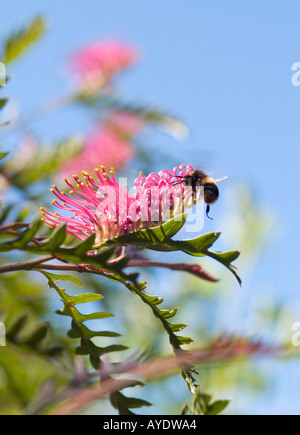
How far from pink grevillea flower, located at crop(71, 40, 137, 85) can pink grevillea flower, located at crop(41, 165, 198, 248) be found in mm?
2709

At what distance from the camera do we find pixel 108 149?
3.00 metres

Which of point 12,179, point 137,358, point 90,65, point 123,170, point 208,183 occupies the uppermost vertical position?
point 90,65

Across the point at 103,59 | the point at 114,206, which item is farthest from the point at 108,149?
the point at 114,206

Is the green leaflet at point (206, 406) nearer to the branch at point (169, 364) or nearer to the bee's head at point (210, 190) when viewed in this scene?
the branch at point (169, 364)

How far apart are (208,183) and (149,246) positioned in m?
0.48

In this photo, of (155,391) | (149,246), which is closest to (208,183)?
(149,246)

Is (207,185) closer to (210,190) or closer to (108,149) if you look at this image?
(210,190)

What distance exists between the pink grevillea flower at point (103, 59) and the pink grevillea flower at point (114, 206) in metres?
2.71

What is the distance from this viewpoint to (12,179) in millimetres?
1568

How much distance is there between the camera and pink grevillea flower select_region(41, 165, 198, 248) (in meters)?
1.01

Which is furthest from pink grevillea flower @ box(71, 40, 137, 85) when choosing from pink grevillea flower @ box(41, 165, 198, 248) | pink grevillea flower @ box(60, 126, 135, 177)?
pink grevillea flower @ box(41, 165, 198, 248)

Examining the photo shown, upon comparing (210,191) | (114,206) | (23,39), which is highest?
(23,39)

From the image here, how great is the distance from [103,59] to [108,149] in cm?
103
